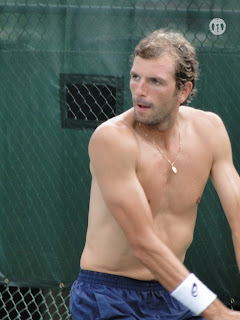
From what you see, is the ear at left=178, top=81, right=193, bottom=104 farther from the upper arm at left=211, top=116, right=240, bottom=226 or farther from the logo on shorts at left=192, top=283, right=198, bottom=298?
the logo on shorts at left=192, top=283, right=198, bottom=298

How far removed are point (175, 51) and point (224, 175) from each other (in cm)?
55

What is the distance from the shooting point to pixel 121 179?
2.99 m

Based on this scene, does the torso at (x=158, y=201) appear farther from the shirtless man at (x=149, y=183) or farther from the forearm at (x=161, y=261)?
the forearm at (x=161, y=261)

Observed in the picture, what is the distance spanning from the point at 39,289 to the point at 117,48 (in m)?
1.41

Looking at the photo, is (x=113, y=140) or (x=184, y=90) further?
(x=184, y=90)

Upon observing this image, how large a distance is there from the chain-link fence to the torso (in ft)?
3.08

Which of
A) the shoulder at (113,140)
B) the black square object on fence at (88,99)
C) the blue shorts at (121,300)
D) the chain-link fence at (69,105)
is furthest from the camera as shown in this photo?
the black square object on fence at (88,99)

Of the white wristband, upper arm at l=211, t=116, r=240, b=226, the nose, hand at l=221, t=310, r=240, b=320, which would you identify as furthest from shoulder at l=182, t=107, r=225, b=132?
hand at l=221, t=310, r=240, b=320

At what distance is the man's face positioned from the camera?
9.93 feet

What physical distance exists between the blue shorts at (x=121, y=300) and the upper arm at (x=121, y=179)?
1.18 feet

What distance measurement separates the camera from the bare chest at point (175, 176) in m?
3.19

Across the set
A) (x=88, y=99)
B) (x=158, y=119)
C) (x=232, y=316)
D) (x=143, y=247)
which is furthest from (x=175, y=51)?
(x=88, y=99)

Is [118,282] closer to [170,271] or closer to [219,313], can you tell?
[170,271]

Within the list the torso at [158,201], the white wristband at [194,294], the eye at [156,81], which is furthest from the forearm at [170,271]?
the eye at [156,81]
